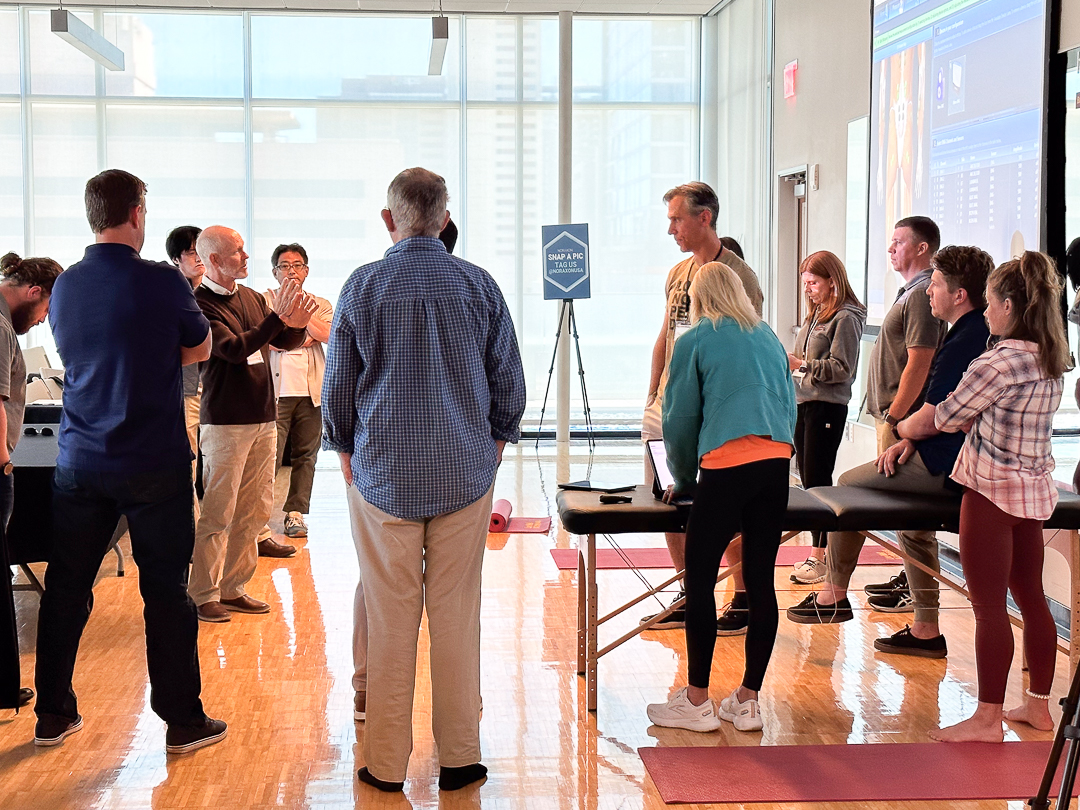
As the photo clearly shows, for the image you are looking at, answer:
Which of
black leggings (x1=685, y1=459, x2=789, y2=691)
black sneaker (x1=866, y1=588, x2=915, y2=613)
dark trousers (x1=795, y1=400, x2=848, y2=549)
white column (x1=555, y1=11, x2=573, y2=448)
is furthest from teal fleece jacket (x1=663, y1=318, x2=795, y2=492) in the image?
white column (x1=555, y1=11, x2=573, y2=448)

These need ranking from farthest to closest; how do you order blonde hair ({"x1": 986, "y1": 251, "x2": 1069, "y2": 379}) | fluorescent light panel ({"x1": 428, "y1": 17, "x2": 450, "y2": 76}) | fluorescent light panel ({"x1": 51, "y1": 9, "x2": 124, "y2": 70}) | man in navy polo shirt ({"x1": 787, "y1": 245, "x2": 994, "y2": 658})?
fluorescent light panel ({"x1": 428, "y1": 17, "x2": 450, "y2": 76})
fluorescent light panel ({"x1": 51, "y1": 9, "x2": 124, "y2": 70})
man in navy polo shirt ({"x1": 787, "y1": 245, "x2": 994, "y2": 658})
blonde hair ({"x1": 986, "y1": 251, "x2": 1069, "y2": 379})

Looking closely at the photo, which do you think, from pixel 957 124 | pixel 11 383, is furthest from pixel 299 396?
pixel 957 124

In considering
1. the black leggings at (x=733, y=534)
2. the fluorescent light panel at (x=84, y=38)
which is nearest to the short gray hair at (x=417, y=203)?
the black leggings at (x=733, y=534)

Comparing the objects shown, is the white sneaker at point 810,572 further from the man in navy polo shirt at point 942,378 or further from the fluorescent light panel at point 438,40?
the fluorescent light panel at point 438,40

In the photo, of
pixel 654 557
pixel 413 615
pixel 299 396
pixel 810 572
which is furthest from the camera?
pixel 299 396

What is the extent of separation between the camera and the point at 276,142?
33.9 ft

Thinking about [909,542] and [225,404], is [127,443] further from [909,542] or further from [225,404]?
[909,542]

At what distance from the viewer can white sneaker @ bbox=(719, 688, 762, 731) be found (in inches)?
133

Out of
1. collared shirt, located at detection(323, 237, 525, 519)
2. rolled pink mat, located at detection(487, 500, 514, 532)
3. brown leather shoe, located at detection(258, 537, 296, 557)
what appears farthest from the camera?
rolled pink mat, located at detection(487, 500, 514, 532)

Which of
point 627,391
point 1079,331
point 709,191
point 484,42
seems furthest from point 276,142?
point 1079,331

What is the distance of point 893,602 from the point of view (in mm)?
4750

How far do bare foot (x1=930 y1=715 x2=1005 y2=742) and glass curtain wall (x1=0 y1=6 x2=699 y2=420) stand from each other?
7396mm

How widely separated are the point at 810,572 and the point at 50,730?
3.29 meters

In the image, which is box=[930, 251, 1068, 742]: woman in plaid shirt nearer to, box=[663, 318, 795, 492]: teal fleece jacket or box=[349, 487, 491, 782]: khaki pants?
box=[663, 318, 795, 492]: teal fleece jacket
